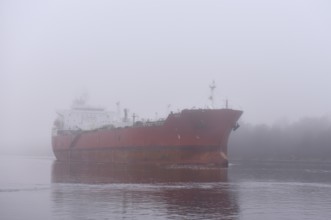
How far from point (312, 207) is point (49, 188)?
1070 cm

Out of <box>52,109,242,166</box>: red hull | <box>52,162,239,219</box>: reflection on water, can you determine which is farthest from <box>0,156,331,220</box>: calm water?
<box>52,109,242,166</box>: red hull

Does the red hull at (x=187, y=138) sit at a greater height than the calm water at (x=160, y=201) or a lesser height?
greater

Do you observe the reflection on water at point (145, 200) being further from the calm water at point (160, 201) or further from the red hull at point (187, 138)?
the red hull at point (187, 138)

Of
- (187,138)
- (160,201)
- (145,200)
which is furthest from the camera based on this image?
(187,138)

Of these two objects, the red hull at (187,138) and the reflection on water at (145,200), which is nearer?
the reflection on water at (145,200)

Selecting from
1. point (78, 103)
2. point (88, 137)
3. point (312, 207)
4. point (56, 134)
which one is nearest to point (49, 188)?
point (312, 207)

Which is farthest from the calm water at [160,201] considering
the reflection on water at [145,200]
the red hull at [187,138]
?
the red hull at [187,138]

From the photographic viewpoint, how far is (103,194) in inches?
690

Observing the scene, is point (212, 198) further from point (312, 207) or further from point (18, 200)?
point (18, 200)

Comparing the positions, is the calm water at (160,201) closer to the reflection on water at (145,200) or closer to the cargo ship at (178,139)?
the reflection on water at (145,200)

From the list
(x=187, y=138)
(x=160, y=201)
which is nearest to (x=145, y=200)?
(x=160, y=201)

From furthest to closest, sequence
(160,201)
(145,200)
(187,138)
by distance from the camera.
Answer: (187,138)
(145,200)
(160,201)

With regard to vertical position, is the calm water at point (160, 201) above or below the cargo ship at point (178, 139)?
below

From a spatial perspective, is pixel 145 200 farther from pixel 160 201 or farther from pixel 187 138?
pixel 187 138
